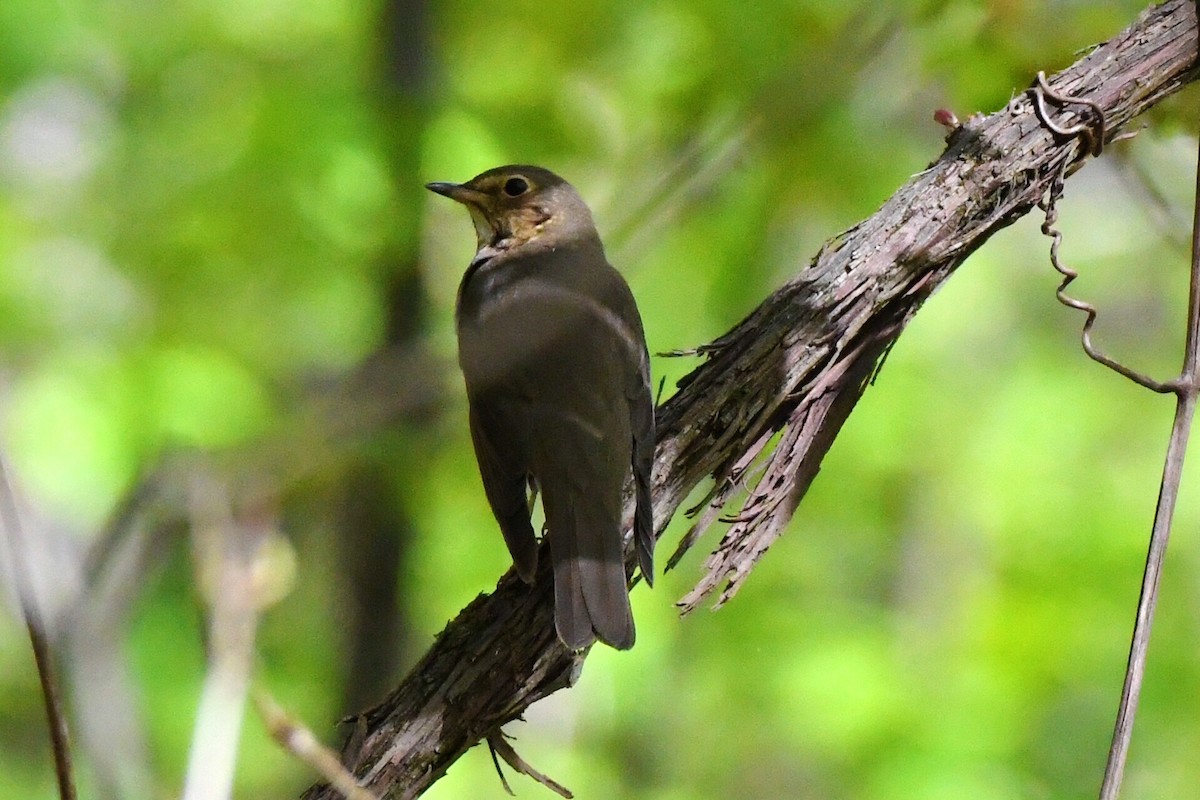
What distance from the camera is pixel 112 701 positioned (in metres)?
1.04

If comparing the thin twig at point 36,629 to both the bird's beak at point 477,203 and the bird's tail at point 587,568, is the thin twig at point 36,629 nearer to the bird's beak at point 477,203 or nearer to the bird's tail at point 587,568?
the bird's tail at point 587,568

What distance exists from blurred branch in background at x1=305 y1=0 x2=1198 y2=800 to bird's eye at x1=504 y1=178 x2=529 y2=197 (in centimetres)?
157

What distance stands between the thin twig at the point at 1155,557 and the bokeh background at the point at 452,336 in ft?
3.13

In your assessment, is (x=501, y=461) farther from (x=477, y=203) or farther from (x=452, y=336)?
(x=452, y=336)

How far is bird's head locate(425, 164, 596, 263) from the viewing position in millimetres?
3791

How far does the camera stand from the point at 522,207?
385cm

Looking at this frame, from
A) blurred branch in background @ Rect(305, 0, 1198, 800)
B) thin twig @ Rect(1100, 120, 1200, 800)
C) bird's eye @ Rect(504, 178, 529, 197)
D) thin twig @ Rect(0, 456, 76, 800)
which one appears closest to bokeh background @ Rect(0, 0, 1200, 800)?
bird's eye @ Rect(504, 178, 529, 197)

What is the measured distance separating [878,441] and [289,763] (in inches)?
131

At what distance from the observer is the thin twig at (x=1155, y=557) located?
1.85 m

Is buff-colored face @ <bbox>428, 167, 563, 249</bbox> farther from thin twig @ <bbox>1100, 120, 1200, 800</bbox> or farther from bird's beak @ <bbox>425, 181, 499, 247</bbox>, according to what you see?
thin twig @ <bbox>1100, 120, 1200, 800</bbox>

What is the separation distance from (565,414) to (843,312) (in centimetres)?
89

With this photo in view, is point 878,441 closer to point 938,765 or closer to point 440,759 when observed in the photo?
point 938,765

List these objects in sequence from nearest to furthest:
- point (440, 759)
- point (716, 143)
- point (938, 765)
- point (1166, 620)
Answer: point (716, 143) → point (440, 759) → point (938, 765) → point (1166, 620)

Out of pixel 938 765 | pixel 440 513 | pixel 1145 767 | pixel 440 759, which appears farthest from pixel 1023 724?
pixel 440 759
